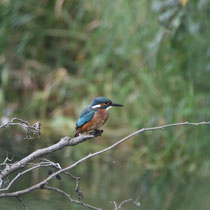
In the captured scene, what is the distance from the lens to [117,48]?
6859mm

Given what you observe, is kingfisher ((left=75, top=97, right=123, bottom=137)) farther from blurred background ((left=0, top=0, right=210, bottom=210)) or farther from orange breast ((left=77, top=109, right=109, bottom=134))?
blurred background ((left=0, top=0, right=210, bottom=210))

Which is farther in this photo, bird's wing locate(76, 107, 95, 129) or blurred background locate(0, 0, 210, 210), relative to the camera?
blurred background locate(0, 0, 210, 210)

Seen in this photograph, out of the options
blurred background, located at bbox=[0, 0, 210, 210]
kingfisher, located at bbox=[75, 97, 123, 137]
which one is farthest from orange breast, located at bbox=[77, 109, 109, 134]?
blurred background, located at bbox=[0, 0, 210, 210]

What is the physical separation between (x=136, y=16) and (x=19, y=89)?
2.68 meters

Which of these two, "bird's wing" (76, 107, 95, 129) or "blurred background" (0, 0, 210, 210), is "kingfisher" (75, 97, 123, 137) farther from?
"blurred background" (0, 0, 210, 210)

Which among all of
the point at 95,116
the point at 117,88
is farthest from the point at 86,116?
the point at 117,88

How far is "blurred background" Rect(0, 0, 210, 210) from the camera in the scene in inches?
215

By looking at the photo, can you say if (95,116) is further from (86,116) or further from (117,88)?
(117,88)

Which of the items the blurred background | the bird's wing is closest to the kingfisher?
the bird's wing

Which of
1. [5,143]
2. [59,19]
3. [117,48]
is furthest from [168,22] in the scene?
[59,19]

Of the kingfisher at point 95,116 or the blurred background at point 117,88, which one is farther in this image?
the blurred background at point 117,88

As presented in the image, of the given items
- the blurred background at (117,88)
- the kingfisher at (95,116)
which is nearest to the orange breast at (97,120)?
the kingfisher at (95,116)

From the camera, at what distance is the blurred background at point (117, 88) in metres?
5.45

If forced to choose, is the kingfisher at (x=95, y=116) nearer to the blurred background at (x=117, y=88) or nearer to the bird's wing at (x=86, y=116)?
the bird's wing at (x=86, y=116)
